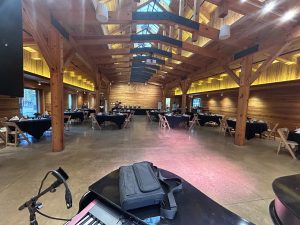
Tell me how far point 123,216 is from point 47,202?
1965 millimetres

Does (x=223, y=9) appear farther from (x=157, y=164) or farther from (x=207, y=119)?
(x=207, y=119)

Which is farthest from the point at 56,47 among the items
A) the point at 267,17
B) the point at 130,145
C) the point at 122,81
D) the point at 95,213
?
the point at 122,81

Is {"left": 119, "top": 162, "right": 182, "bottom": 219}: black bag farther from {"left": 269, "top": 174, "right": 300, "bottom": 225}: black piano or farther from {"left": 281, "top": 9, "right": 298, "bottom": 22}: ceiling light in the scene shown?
{"left": 281, "top": 9, "right": 298, "bottom": 22}: ceiling light

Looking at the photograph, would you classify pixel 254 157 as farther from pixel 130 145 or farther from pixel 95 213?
pixel 95 213

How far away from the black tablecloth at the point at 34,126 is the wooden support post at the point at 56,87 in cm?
160

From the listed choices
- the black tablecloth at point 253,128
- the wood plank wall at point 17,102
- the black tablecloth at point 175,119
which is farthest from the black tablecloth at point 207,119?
the wood plank wall at point 17,102

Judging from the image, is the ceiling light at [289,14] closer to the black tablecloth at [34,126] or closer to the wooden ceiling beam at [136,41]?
the wooden ceiling beam at [136,41]

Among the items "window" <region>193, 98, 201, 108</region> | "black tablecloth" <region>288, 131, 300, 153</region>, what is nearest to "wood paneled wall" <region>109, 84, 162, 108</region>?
"window" <region>193, 98, 201, 108</region>

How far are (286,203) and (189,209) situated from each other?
68 cm

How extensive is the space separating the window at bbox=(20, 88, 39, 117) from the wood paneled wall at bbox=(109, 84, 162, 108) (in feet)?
29.3

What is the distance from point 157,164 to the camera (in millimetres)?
3590

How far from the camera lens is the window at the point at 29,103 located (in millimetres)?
7898

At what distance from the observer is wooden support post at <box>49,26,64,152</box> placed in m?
3.95

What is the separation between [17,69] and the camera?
3.15ft
